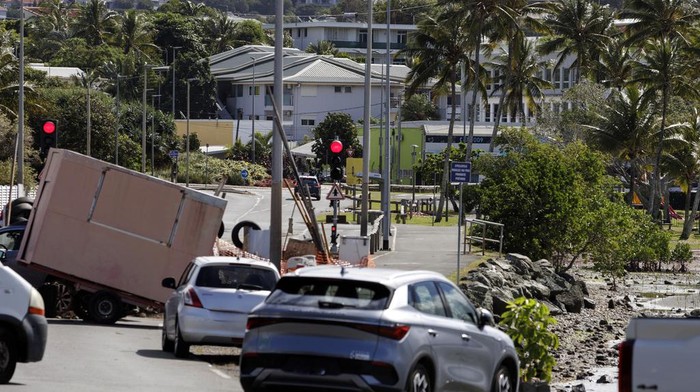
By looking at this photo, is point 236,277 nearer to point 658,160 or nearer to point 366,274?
point 366,274

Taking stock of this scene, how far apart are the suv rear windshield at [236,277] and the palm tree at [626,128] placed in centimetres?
5533

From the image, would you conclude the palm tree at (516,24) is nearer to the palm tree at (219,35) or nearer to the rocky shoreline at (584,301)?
the rocky shoreline at (584,301)

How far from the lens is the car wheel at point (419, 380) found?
12.4 metres

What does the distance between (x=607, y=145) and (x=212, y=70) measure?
236ft

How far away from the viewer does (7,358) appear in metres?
14.5

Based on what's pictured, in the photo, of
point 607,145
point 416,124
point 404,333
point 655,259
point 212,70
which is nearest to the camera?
point 404,333

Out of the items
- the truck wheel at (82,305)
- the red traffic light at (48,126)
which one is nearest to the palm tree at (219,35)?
the red traffic light at (48,126)

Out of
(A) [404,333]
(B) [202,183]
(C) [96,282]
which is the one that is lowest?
(B) [202,183]

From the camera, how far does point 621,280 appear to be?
49.7 meters

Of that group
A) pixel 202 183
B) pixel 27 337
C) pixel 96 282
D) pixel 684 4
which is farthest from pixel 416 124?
pixel 27 337

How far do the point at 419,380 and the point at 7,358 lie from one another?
188 inches

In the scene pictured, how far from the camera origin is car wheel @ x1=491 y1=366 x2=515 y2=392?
14.4 m

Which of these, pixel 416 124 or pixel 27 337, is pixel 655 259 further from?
pixel 416 124

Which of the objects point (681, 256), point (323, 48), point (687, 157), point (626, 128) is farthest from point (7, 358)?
point (323, 48)
